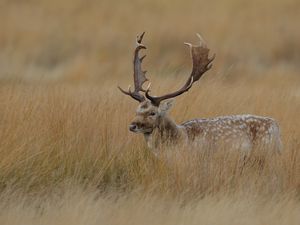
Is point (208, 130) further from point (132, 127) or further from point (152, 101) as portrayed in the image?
point (132, 127)

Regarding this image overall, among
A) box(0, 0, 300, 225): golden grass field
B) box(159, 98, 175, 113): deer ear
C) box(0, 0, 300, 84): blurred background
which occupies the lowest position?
box(0, 0, 300, 225): golden grass field

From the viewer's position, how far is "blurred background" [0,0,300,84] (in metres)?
17.4

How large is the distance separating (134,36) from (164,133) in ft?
35.0

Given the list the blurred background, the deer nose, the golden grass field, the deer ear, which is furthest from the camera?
the blurred background

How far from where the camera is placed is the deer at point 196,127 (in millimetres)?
8711

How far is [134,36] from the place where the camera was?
63.4 ft

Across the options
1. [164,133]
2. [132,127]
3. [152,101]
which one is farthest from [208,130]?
[132,127]

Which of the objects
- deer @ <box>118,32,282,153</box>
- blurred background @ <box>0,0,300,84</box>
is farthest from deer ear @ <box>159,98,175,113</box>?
blurred background @ <box>0,0,300,84</box>

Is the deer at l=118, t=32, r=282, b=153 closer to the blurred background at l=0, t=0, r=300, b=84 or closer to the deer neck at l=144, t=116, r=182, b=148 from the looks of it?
the deer neck at l=144, t=116, r=182, b=148

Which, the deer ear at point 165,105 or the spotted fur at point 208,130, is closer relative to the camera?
the spotted fur at point 208,130

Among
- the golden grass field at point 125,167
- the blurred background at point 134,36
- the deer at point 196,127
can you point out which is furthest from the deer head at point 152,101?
the blurred background at point 134,36

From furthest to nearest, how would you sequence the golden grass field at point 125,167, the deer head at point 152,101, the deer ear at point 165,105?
the deer ear at point 165,105 → the deer head at point 152,101 → the golden grass field at point 125,167

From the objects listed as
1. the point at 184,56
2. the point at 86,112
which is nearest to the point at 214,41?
the point at 184,56

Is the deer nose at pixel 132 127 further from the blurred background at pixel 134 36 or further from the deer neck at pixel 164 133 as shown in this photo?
the blurred background at pixel 134 36
